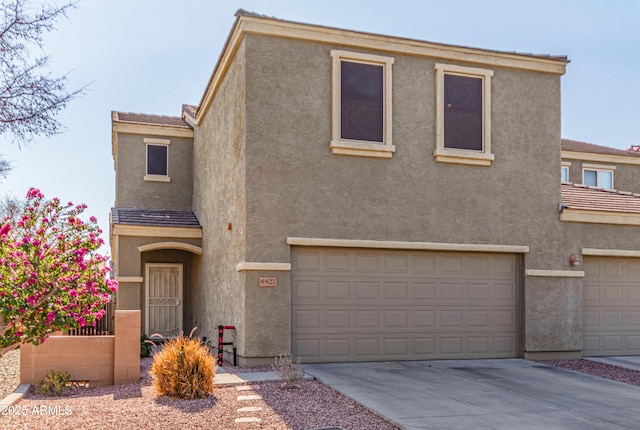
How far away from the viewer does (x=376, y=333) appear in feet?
43.1

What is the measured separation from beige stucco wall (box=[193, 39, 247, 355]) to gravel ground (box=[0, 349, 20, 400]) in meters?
4.02

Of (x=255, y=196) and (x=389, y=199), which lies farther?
(x=389, y=199)

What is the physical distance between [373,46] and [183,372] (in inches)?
298

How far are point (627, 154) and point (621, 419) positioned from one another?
2090 cm

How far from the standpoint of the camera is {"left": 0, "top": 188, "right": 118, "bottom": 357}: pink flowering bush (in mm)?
7535

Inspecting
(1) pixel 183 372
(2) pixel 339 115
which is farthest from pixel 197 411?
(2) pixel 339 115

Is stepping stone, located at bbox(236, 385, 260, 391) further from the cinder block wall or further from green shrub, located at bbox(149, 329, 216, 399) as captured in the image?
the cinder block wall

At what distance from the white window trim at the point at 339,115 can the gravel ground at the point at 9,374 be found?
719cm

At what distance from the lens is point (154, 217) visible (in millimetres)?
18422

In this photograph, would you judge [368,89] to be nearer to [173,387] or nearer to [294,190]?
[294,190]

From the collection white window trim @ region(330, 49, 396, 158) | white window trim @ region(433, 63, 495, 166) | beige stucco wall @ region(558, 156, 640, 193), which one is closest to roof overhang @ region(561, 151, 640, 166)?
beige stucco wall @ region(558, 156, 640, 193)

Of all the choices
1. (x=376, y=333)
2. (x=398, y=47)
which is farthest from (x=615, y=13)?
(x=376, y=333)

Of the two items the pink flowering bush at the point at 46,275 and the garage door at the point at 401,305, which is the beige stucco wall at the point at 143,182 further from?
the pink flowering bush at the point at 46,275

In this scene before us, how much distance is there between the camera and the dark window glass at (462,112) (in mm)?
13852
